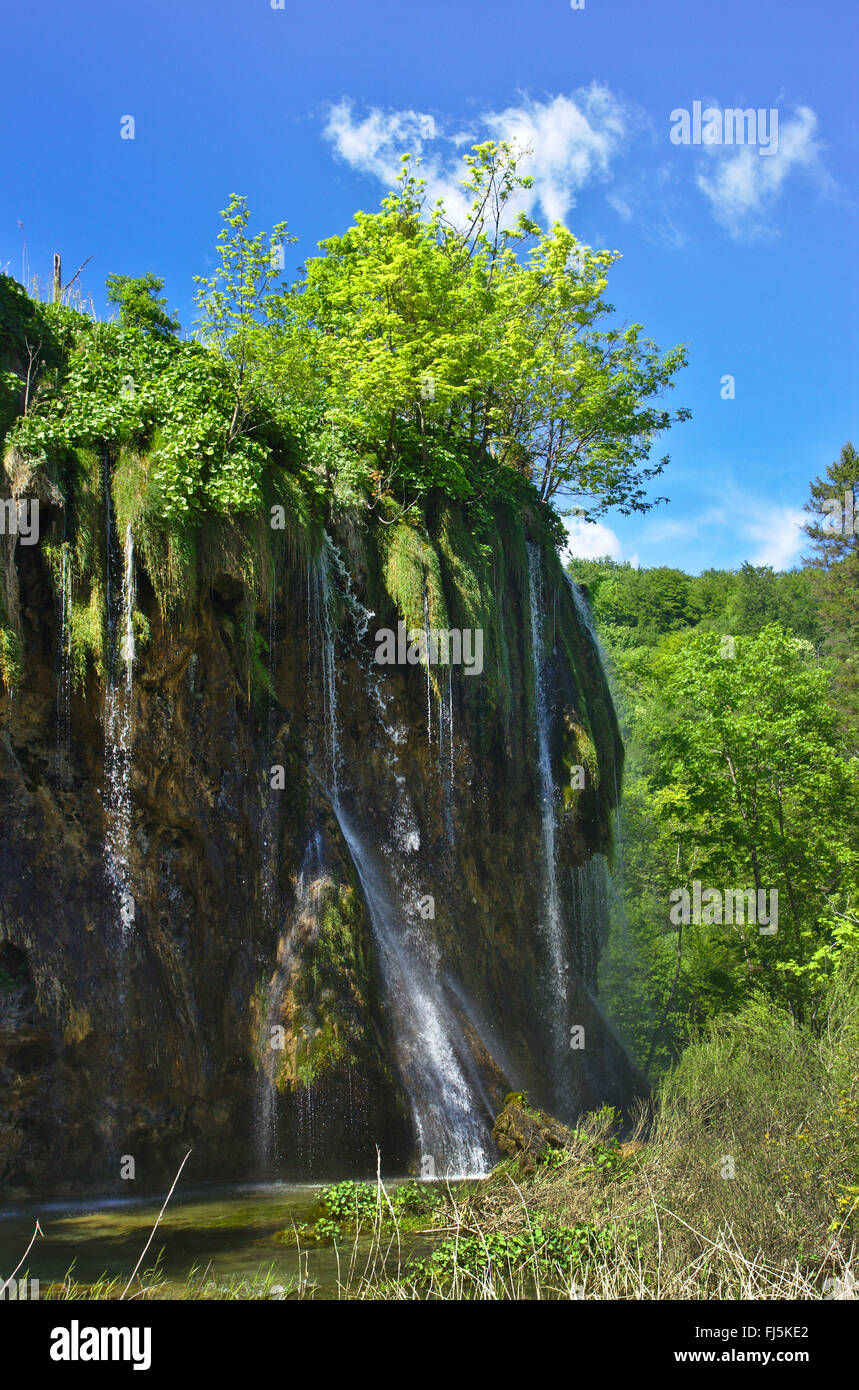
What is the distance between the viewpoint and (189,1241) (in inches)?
412

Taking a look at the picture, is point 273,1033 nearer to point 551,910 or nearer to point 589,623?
point 551,910

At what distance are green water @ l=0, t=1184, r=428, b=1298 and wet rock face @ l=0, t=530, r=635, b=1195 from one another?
83 cm

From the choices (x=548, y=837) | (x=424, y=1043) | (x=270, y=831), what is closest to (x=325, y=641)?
(x=270, y=831)

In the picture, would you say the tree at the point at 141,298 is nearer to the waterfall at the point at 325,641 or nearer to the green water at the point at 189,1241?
the waterfall at the point at 325,641

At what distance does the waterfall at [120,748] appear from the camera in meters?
Answer: 13.6

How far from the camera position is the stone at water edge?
1212 centimetres

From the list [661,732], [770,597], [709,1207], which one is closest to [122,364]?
[709,1207]

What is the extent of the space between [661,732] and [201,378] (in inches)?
812

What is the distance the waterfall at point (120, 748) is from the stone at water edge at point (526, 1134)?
545 centimetres

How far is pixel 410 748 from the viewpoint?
1802cm

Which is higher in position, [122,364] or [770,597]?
[770,597]

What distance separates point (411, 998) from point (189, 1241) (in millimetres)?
5546
